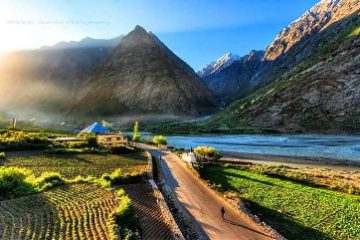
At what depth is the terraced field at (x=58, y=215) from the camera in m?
21.0

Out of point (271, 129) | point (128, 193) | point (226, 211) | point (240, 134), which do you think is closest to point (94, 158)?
point (128, 193)

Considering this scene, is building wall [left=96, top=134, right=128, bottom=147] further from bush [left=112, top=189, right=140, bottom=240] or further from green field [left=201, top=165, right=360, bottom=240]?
bush [left=112, top=189, right=140, bottom=240]

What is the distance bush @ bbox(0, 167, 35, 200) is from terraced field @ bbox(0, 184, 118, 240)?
1.28 meters

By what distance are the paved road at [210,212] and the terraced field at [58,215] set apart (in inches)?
236

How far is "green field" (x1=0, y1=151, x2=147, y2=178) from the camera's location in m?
46.2

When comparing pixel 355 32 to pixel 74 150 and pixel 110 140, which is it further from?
pixel 74 150

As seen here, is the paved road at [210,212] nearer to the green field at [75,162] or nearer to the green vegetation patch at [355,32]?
the green field at [75,162]

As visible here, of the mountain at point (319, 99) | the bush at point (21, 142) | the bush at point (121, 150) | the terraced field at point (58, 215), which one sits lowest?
the terraced field at point (58, 215)

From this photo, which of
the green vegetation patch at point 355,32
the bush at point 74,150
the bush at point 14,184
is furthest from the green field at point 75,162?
the green vegetation patch at point 355,32

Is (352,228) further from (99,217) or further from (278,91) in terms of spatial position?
(278,91)

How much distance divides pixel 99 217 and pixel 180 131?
121 meters

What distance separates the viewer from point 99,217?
79.7 feet

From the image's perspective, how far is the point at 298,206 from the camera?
3294 centimetres

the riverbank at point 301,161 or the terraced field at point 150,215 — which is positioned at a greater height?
the riverbank at point 301,161
